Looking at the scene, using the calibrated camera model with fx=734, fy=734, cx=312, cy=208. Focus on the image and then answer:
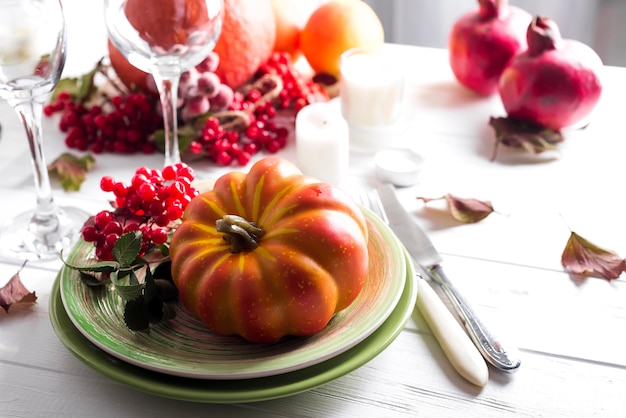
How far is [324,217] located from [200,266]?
0.39 ft

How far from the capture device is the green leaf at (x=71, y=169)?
1.05 metres

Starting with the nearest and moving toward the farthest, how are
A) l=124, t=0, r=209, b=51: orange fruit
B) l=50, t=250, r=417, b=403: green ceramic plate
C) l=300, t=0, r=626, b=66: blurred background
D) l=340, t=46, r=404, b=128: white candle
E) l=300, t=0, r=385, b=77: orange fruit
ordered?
l=50, t=250, r=417, b=403: green ceramic plate < l=124, t=0, r=209, b=51: orange fruit < l=340, t=46, r=404, b=128: white candle < l=300, t=0, r=385, b=77: orange fruit < l=300, t=0, r=626, b=66: blurred background

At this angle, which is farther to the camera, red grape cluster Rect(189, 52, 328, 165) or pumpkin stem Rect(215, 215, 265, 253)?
red grape cluster Rect(189, 52, 328, 165)

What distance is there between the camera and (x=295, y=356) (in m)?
A: 0.63

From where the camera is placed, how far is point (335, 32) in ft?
4.23

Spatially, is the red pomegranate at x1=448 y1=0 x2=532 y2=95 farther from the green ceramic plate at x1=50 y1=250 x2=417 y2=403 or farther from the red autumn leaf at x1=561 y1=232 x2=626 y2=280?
the green ceramic plate at x1=50 y1=250 x2=417 y2=403

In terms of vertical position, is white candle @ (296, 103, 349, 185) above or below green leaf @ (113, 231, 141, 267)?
below

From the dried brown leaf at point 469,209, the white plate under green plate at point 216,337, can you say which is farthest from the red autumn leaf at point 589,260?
the white plate under green plate at point 216,337

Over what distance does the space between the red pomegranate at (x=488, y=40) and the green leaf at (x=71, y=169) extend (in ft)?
2.11

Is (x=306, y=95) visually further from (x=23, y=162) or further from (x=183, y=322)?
(x=183, y=322)

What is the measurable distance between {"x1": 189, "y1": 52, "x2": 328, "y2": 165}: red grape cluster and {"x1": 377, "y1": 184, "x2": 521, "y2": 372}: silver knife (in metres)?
0.24

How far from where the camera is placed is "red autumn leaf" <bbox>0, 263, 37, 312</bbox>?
78cm

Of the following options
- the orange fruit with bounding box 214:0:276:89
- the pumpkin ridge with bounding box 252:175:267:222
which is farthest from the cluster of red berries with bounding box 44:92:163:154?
the pumpkin ridge with bounding box 252:175:267:222

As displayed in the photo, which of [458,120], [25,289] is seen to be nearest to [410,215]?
[458,120]
